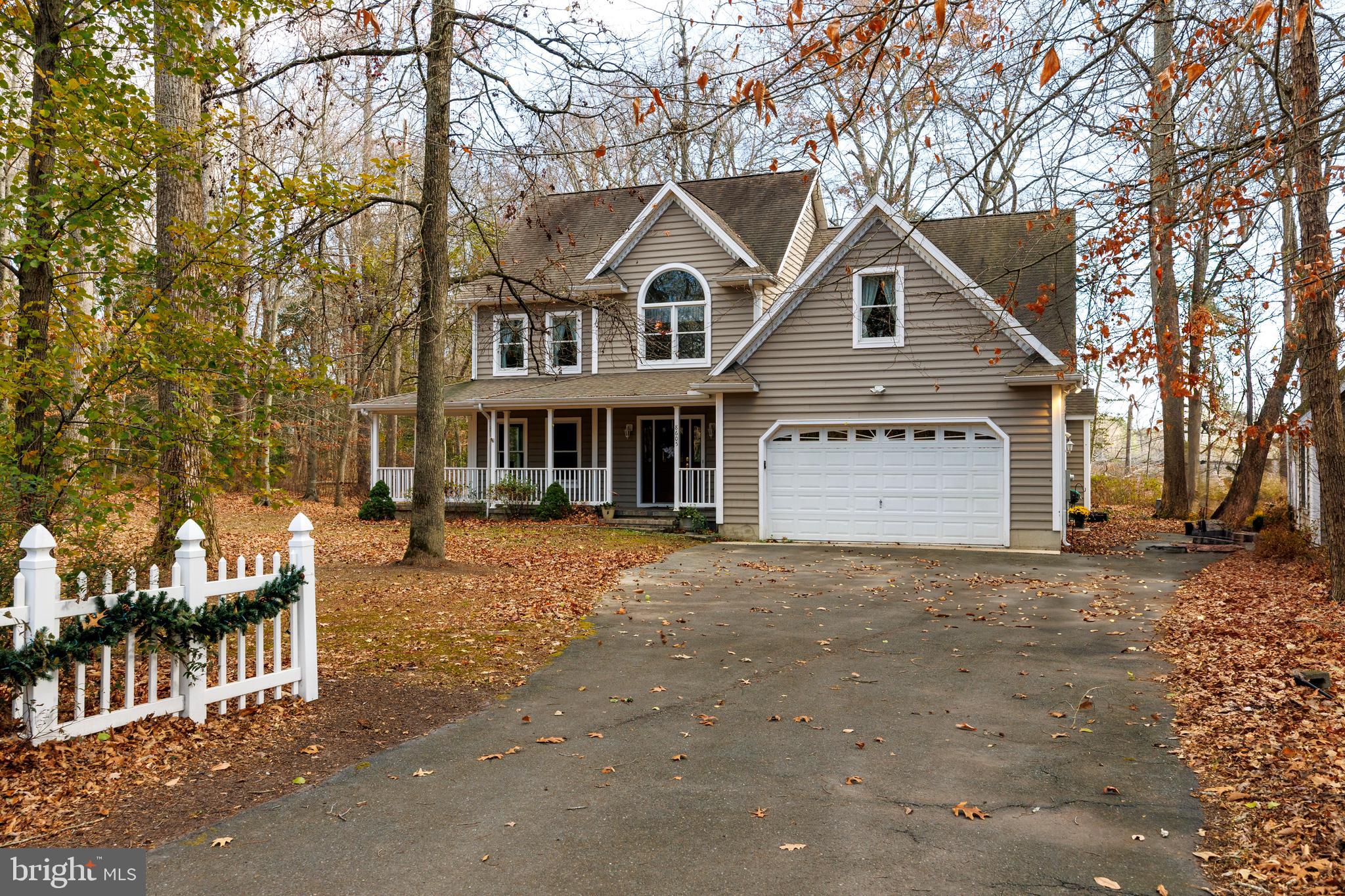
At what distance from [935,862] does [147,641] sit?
4479 millimetres

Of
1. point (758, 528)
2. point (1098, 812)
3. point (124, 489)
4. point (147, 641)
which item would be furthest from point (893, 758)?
point (758, 528)

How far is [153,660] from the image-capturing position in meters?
5.16

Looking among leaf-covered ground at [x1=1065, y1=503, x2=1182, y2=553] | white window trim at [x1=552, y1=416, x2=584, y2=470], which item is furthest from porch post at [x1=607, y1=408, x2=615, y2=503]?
leaf-covered ground at [x1=1065, y1=503, x2=1182, y2=553]

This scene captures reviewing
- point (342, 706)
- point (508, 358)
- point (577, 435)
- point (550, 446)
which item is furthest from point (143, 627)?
point (508, 358)

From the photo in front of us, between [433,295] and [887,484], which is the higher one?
[433,295]

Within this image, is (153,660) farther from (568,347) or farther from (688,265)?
(568,347)

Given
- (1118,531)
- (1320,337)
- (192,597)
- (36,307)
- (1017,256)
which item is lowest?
(1118,531)

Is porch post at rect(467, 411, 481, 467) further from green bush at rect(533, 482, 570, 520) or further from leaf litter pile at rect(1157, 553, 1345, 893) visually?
leaf litter pile at rect(1157, 553, 1345, 893)

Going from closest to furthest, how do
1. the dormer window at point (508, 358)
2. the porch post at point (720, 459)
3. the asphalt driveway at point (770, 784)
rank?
the asphalt driveway at point (770, 784)
the porch post at point (720, 459)
the dormer window at point (508, 358)

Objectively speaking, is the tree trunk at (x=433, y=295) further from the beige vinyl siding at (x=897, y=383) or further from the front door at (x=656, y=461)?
the front door at (x=656, y=461)

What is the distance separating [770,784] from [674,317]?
684 inches

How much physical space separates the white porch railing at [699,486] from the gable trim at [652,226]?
16.4 ft

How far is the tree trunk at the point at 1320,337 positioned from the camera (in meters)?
8.63

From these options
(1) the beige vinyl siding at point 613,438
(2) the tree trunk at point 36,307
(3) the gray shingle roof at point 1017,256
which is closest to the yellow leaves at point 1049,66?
(2) the tree trunk at point 36,307
